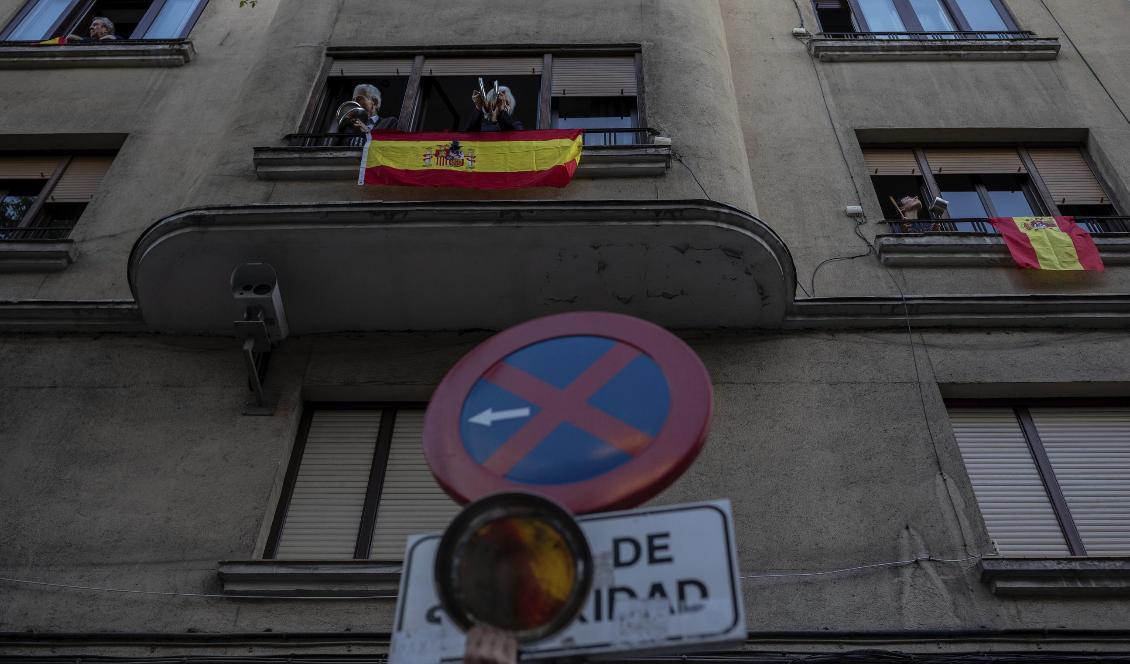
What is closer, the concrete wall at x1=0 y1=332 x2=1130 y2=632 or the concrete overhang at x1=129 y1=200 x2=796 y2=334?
the concrete wall at x1=0 y1=332 x2=1130 y2=632

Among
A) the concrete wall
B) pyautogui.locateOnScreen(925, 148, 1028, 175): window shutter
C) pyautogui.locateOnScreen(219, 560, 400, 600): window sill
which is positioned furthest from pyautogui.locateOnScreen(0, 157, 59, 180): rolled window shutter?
pyautogui.locateOnScreen(925, 148, 1028, 175): window shutter

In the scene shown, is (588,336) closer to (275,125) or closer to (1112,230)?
(275,125)

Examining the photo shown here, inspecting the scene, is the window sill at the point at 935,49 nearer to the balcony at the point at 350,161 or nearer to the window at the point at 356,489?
the balcony at the point at 350,161

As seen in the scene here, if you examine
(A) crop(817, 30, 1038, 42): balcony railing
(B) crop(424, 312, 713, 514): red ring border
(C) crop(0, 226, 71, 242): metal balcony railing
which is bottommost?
(B) crop(424, 312, 713, 514): red ring border

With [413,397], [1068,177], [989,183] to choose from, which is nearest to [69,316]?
[413,397]

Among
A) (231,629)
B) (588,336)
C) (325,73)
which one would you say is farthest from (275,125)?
(588,336)

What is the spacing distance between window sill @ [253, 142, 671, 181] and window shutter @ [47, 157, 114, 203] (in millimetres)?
2807

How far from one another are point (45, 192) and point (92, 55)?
7.01ft

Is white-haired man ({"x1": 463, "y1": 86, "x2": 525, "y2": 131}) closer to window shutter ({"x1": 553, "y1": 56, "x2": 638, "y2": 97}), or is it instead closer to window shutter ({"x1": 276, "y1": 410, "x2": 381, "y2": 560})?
window shutter ({"x1": 553, "y1": 56, "x2": 638, "y2": 97})

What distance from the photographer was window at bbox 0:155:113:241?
907 centimetres

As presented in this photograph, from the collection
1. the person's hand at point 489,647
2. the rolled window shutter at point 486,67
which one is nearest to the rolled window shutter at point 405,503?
the person's hand at point 489,647

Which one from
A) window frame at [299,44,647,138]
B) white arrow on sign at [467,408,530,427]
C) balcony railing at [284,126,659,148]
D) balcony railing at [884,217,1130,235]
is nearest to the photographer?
white arrow on sign at [467,408,530,427]

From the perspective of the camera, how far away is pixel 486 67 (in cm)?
934

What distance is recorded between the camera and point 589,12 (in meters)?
9.68
